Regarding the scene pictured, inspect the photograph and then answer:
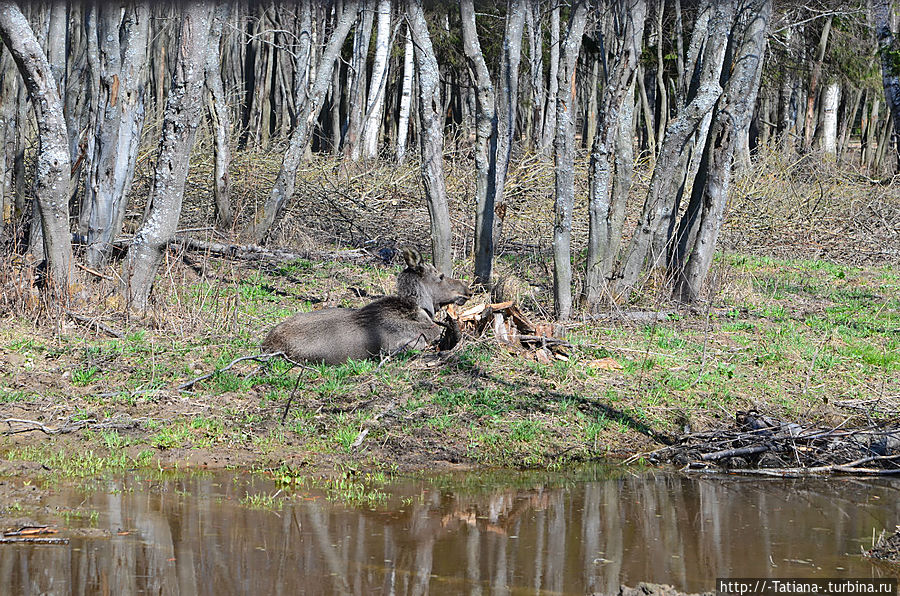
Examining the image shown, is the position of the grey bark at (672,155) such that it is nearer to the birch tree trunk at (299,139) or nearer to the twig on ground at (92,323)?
the birch tree trunk at (299,139)

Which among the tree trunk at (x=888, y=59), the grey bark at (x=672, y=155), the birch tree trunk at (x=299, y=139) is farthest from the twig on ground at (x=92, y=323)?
the tree trunk at (x=888, y=59)

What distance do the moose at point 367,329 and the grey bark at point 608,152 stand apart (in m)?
2.73

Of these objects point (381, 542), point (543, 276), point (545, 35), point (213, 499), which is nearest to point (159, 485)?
point (213, 499)

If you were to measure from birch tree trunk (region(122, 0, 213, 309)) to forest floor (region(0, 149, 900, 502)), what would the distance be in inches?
16.8

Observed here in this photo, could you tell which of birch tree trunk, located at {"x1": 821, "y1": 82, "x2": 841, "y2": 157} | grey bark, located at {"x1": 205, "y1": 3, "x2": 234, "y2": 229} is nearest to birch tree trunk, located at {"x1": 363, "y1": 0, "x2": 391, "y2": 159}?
grey bark, located at {"x1": 205, "y1": 3, "x2": 234, "y2": 229}

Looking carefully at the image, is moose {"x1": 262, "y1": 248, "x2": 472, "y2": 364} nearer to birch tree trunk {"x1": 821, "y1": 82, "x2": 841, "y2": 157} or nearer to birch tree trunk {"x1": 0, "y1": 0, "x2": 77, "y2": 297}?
birch tree trunk {"x1": 0, "y1": 0, "x2": 77, "y2": 297}

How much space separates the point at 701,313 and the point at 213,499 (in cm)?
807

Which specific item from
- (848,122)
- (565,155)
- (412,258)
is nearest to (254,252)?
(412,258)

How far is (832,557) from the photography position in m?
5.30

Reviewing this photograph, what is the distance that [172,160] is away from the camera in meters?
11.0

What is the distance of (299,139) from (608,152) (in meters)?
5.99

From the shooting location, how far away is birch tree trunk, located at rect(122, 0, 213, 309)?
10.8m

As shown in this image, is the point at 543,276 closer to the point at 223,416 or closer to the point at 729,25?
the point at 729,25

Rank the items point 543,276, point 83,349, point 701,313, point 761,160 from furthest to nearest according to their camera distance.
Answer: point 761,160
point 543,276
point 701,313
point 83,349
